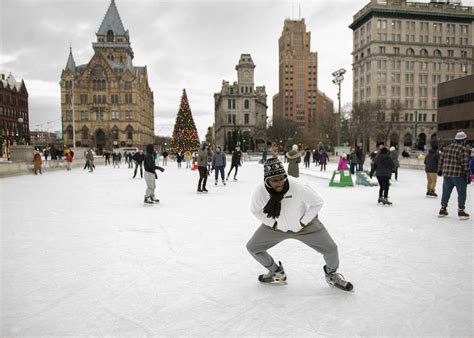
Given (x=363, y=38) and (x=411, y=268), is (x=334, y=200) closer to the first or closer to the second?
(x=411, y=268)

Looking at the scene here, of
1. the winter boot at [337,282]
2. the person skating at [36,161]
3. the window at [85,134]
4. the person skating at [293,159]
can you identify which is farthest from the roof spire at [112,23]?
the winter boot at [337,282]

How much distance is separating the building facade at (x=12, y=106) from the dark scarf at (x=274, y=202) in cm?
8115

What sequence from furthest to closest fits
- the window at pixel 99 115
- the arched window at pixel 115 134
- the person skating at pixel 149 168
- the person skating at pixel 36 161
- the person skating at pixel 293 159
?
1. the arched window at pixel 115 134
2. the window at pixel 99 115
3. the person skating at pixel 36 161
4. the person skating at pixel 293 159
5. the person skating at pixel 149 168

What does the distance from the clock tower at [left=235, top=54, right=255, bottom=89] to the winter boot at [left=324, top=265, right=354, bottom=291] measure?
98.1 m

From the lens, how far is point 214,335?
275cm

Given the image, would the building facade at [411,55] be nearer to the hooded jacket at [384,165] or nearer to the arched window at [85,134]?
the arched window at [85,134]

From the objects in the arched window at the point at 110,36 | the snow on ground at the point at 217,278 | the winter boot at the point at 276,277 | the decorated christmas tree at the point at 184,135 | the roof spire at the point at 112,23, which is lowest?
the snow on ground at the point at 217,278

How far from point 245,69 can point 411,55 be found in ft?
135

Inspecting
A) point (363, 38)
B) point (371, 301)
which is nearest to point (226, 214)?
point (371, 301)

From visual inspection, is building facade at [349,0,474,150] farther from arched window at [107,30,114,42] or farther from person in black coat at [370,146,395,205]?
person in black coat at [370,146,395,205]

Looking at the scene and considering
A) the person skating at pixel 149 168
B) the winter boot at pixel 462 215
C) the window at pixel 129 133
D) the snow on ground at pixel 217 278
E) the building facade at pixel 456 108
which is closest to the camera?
the snow on ground at pixel 217 278

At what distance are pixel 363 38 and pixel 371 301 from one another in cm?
9448

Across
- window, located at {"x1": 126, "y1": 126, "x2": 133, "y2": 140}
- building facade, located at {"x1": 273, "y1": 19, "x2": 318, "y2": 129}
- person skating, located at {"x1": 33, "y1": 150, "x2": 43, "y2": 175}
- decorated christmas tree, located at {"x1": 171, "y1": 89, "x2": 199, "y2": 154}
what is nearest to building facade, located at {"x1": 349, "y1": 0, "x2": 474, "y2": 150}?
decorated christmas tree, located at {"x1": 171, "y1": 89, "x2": 199, "y2": 154}

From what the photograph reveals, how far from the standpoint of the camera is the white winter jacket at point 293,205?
3.30 metres
